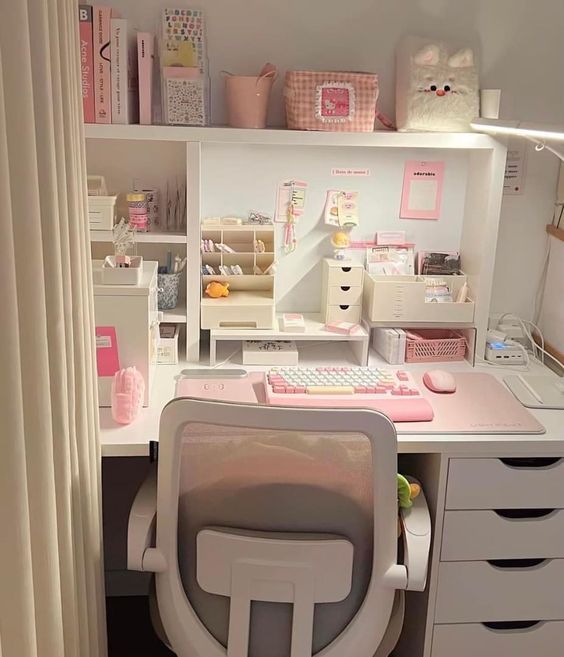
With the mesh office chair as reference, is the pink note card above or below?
above

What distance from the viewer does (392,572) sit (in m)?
1.57

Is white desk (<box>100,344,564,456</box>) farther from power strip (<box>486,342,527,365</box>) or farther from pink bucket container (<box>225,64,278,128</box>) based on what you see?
pink bucket container (<box>225,64,278,128</box>)

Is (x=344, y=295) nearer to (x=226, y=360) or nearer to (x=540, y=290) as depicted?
(x=226, y=360)

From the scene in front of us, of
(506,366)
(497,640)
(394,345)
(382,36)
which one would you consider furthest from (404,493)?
(382,36)

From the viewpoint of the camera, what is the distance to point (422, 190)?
2408mm

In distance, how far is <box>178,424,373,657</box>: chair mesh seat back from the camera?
4.90 feet

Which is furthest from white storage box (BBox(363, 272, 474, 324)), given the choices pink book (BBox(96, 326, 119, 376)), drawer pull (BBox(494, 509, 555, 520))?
pink book (BBox(96, 326, 119, 376))

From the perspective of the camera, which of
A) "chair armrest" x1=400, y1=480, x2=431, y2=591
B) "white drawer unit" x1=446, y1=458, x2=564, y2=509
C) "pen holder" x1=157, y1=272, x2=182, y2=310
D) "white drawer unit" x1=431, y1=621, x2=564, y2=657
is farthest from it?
"pen holder" x1=157, y1=272, x2=182, y2=310

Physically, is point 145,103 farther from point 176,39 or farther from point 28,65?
point 28,65

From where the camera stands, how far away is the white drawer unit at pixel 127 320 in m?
1.90

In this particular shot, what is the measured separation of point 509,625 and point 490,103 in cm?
139

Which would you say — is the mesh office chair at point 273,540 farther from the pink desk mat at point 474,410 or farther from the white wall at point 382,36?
the white wall at point 382,36

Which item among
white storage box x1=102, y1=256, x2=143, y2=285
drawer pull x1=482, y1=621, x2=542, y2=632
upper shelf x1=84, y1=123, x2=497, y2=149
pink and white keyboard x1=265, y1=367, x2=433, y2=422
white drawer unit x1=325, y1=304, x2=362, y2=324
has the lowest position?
drawer pull x1=482, y1=621, x2=542, y2=632

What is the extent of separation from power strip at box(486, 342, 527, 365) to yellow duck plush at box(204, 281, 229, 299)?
792 mm
